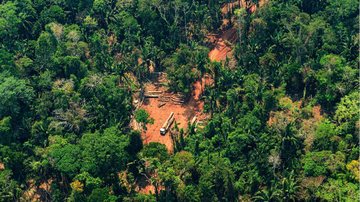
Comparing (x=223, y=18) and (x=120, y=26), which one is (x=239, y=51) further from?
(x=120, y=26)

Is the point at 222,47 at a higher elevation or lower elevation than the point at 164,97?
higher

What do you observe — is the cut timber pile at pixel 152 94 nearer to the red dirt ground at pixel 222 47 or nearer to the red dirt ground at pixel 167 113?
the red dirt ground at pixel 167 113

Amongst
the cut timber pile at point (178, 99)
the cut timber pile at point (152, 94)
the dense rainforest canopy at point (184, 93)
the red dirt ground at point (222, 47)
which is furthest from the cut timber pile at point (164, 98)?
the red dirt ground at point (222, 47)

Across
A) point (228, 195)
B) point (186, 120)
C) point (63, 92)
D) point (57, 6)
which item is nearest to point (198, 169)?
point (228, 195)

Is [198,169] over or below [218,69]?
below

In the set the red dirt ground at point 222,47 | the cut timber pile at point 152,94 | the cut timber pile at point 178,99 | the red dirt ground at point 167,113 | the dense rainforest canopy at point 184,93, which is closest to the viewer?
the dense rainforest canopy at point 184,93

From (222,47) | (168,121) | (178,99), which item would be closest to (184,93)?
(178,99)

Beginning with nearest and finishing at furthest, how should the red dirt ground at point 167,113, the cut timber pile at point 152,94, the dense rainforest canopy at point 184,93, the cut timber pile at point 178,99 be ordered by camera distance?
the dense rainforest canopy at point 184,93
the red dirt ground at point 167,113
the cut timber pile at point 178,99
the cut timber pile at point 152,94

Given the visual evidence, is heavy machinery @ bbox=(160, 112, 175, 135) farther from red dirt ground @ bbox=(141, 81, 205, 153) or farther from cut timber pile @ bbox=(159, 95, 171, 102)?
cut timber pile @ bbox=(159, 95, 171, 102)

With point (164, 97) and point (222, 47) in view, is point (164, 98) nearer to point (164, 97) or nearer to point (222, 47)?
point (164, 97)
